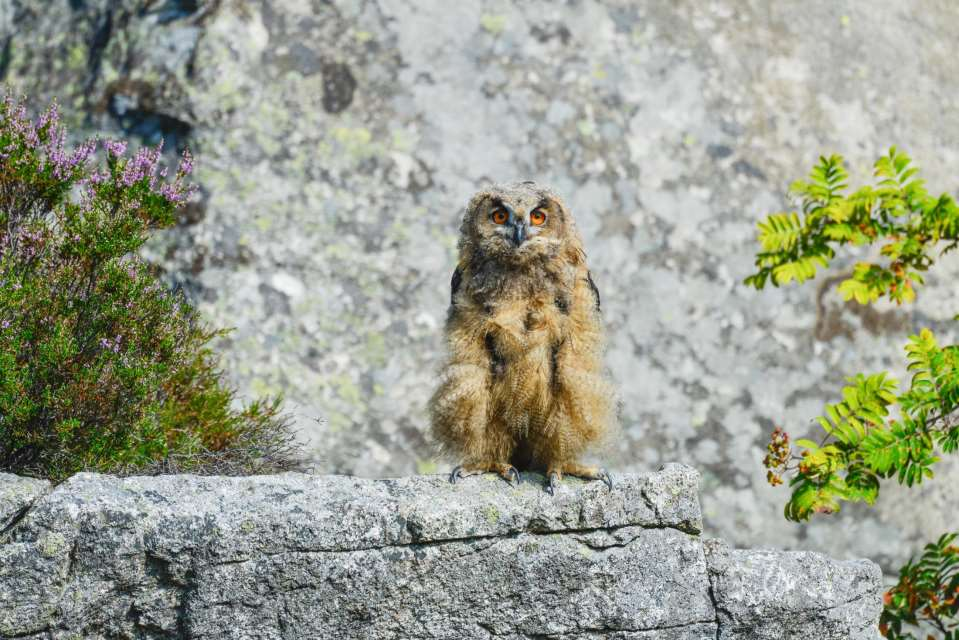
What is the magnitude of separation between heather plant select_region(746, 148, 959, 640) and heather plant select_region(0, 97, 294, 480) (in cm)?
231

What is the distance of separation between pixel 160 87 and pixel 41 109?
0.70 meters

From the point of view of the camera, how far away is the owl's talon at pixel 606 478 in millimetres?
3865

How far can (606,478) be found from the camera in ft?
12.7

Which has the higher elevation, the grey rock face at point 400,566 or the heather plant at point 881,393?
the heather plant at point 881,393

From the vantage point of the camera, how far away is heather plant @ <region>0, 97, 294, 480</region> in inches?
151

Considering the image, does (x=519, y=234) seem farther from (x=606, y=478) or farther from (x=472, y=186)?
(x=472, y=186)

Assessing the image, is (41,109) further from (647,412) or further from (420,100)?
(647,412)

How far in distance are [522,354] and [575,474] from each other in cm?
48

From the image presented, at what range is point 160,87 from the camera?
19.5 feet

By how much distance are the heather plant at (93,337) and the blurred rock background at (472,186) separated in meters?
1.07

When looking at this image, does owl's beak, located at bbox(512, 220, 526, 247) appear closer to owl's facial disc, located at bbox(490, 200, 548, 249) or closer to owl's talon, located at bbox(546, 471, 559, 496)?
owl's facial disc, located at bbox(490, 200, 548, 249)

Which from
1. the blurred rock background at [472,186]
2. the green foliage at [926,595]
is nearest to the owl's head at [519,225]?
the blurred rock background at [472,186]

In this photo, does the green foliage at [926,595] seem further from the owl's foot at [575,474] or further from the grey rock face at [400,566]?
the owl's foot at [575,474]

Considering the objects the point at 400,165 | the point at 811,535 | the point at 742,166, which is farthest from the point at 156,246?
the point at 811,535
